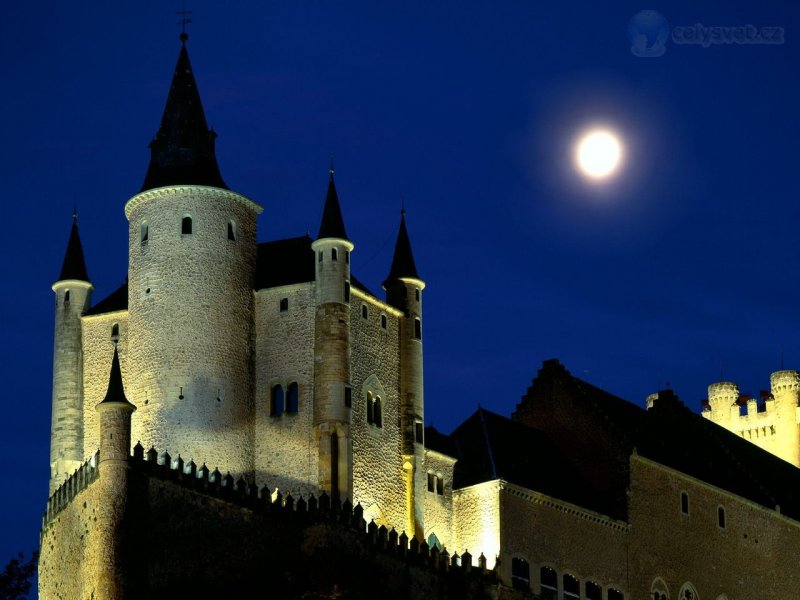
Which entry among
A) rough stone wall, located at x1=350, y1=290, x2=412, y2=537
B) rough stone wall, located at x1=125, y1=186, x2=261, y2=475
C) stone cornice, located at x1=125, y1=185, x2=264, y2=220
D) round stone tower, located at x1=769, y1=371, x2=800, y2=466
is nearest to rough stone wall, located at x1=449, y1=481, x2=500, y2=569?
rough stone wall, located at x1=350, y1=290, x2=412, y2=537

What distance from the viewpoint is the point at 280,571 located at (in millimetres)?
77875

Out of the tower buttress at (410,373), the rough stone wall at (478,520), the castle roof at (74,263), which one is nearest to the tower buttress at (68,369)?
the castle roof at (74,263)

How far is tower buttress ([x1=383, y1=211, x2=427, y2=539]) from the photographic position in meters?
87.2

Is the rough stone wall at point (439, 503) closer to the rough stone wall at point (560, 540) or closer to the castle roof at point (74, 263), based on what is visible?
the rough stone wall at point (560, 540)

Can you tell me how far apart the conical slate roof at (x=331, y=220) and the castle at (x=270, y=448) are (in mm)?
101

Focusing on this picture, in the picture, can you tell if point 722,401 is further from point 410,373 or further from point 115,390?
point 115,390

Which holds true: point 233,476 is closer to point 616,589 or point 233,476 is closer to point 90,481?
point 90,481

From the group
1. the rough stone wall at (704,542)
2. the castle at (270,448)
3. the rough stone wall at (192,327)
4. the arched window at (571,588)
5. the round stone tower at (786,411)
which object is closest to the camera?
Result: the castle at (270,448)

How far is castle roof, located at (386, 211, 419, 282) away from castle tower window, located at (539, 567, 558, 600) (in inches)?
610

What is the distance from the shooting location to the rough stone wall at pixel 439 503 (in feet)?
290

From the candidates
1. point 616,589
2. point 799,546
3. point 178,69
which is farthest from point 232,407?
point 799,546

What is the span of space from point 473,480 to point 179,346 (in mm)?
16353

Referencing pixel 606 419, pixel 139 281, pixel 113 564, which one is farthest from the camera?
pixel 606 419

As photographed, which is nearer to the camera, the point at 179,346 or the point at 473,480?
the point at 179,346
